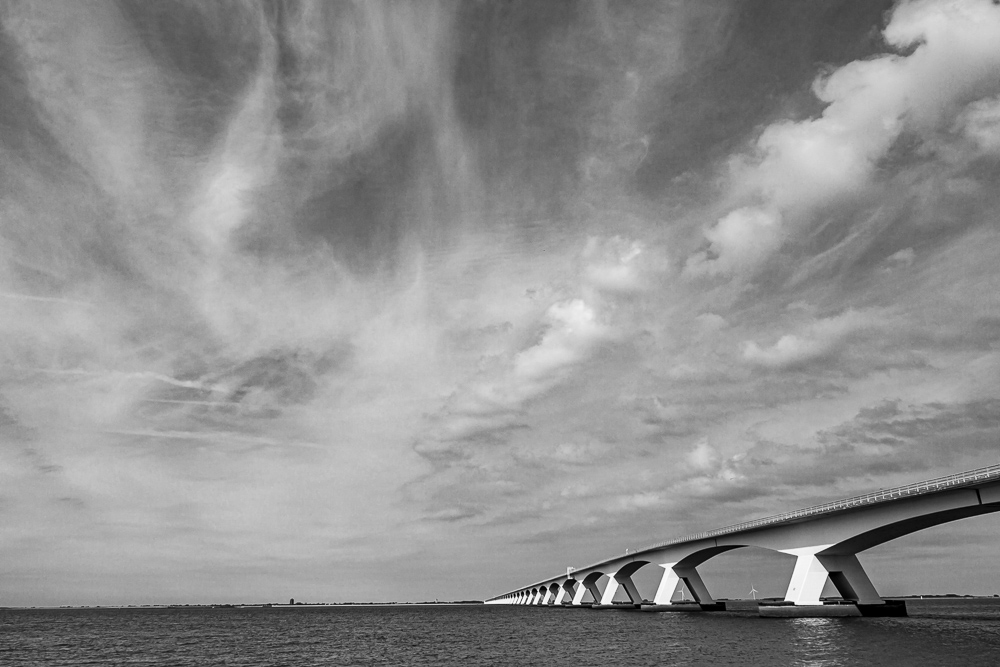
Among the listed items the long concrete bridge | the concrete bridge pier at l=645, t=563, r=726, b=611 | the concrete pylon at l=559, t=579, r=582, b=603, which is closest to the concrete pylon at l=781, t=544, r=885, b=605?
the long concrete bridge

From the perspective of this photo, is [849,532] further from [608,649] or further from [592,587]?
[592,587]

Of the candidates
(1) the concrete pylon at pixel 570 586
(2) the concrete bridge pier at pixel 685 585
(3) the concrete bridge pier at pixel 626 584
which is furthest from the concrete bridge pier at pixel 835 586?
(1) the concrete pylon at pixel 570 586

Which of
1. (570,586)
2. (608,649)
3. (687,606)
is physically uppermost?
(570,586)

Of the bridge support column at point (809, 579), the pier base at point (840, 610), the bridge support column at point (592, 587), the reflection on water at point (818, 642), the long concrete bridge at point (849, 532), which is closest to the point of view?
the reflection on water at point (818, 642)

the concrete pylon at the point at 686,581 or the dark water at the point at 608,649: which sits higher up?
the concrete pylon at the point at 686,581

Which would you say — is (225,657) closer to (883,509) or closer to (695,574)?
(883,509)

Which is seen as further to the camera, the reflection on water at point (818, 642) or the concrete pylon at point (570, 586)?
the concrete pylon at point (570, 586)

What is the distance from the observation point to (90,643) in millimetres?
74688

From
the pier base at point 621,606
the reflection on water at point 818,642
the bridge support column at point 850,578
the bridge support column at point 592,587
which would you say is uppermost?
the bridge support column at point 592,587

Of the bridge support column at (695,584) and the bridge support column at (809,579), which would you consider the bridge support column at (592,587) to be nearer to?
the bridge support column at (695,584)

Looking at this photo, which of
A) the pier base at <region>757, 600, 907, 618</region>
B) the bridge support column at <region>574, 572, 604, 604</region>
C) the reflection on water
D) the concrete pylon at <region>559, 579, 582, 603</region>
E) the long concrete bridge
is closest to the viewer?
the reflection on water

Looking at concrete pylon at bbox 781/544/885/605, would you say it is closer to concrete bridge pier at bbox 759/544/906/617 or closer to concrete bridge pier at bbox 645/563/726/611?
concrete bridge pier at bbox 759/544/906/617

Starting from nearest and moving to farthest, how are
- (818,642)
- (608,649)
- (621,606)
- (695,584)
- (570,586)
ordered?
(818,642), (608,649), (695,584), (621,606), (570,586)

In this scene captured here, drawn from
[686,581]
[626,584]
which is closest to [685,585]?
[686,581]
